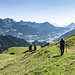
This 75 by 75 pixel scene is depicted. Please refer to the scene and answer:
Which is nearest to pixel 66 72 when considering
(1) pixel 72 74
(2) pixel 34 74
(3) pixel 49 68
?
(1) pixel 72 74

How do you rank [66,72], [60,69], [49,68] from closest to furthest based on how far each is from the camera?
[66,72] → [60,69] → [49,68]

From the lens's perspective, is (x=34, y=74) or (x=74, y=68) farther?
(x=34, y=74)

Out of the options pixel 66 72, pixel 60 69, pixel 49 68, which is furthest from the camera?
pixel 49 68

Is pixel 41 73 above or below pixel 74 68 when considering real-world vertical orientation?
below

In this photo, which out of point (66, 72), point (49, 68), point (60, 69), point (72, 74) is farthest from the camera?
point (49, 68)

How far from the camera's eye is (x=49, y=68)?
21062 mm

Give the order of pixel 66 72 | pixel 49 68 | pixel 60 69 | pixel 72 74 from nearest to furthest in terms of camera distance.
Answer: pixel 72 74
pixel 66 72
pixel 60 69
pixel 49 68

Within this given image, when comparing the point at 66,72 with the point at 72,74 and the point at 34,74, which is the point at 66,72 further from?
the point at 34,74

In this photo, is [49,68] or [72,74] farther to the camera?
[49,68]

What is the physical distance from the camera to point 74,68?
60.9 ft

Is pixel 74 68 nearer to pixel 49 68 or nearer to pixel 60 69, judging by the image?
pixel 60 69

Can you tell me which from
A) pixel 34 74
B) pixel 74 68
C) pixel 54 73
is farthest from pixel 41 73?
pixel 74 68

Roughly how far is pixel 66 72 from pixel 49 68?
408cm

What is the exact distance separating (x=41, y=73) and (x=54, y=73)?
276 centimetres
